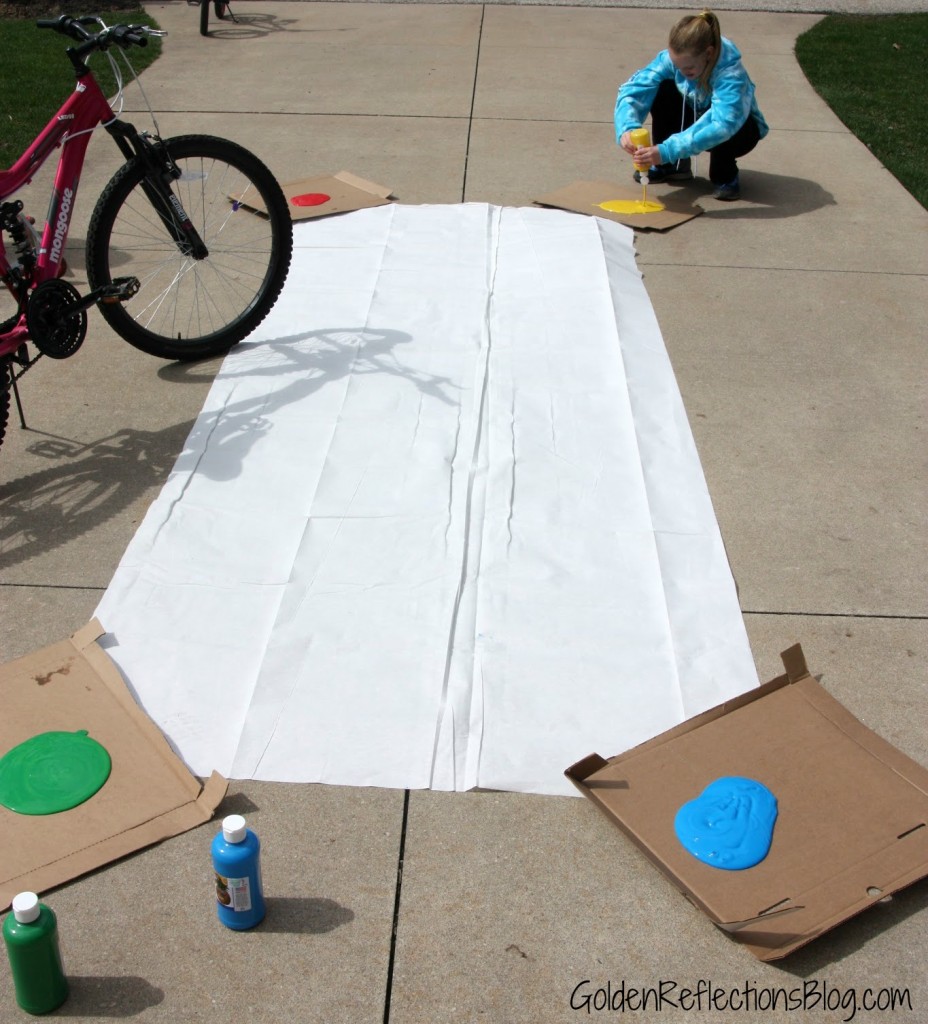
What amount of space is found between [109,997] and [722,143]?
5374 millimetres

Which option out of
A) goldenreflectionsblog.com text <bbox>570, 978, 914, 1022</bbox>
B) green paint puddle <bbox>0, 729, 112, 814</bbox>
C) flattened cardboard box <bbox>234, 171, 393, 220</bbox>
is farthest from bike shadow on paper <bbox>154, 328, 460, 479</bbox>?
goldenreflectionsblog.com text <bbox>570, 978, 914, 1022</bbox>

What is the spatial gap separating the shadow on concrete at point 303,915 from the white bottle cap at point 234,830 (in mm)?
278

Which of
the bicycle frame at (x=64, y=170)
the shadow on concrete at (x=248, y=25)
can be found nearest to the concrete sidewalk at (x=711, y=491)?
the bicycle frame at (x=64, y=170)

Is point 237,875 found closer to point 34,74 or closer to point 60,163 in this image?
point 60,163

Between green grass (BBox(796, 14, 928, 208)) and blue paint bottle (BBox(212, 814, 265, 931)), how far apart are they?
18.7 ft

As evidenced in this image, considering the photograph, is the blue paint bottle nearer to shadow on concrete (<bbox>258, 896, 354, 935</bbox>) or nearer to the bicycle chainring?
shadow on concrete (<bbox>258, 896, 354, 935</bbox>)

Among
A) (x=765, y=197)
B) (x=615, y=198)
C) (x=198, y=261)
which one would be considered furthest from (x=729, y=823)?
(x=765, y=197)

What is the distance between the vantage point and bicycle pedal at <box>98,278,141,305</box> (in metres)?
4.08

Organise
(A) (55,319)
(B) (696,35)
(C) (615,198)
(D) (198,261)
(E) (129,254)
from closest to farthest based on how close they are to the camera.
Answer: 1. (A) (55,319)
2. (D) (198,261)
3. (E) (129,254)
4. (B) (696,35)
5. (C) (615,198)

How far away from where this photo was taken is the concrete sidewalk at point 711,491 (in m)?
2.23

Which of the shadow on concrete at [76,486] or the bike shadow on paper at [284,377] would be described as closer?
the shadow on concrete at [76,486]

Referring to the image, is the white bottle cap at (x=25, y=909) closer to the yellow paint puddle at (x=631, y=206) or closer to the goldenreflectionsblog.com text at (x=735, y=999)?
the goldenreflectionsblog.com text at (x=735, y=999)

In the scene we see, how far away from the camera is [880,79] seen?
29.0 ft

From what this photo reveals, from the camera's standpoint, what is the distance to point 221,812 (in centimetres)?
256
